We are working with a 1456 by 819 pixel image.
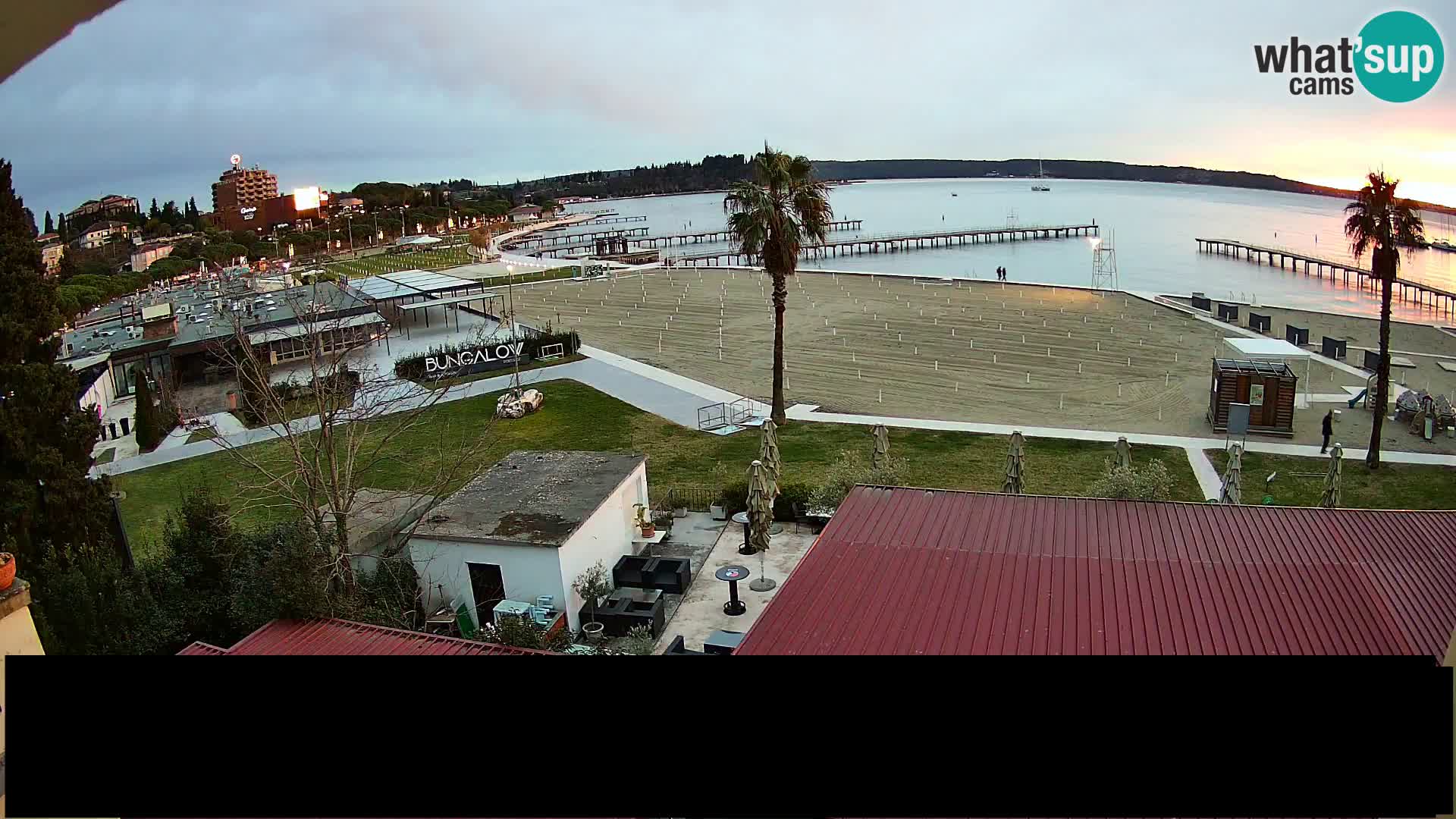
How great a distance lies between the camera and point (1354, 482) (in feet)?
58.1

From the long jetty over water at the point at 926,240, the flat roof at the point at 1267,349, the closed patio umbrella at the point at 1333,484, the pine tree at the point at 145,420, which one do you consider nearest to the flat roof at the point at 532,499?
the closed patio umbrella at the point at 1333,484

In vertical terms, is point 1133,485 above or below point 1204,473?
above

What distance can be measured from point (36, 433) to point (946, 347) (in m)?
26.1

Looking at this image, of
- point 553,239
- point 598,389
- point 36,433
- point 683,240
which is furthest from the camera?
point 553,239

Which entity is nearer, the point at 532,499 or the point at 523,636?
the point at 523,636

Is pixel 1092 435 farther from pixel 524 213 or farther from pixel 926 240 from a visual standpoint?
pixel 524 213

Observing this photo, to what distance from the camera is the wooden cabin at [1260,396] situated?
68.9 ft

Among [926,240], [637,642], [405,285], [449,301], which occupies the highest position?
[926,240]

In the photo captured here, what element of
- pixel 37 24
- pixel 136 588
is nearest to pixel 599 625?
pixel 136 588

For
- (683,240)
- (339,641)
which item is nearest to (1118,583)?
(339,641)

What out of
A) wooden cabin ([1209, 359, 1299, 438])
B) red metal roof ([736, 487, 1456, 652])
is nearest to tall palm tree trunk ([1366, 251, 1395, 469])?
wooden cabin ([1209, 359, 1299, 438])

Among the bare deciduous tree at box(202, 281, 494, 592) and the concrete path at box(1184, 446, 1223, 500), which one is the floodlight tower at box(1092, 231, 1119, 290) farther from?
the bare deciduous tree at box(202, 281, 494, 592)

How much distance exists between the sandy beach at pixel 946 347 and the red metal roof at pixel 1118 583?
13864mm

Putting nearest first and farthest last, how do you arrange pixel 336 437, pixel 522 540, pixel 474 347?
1. pixel 522 540
2. pixel 336 437
3. pixel 474 347
